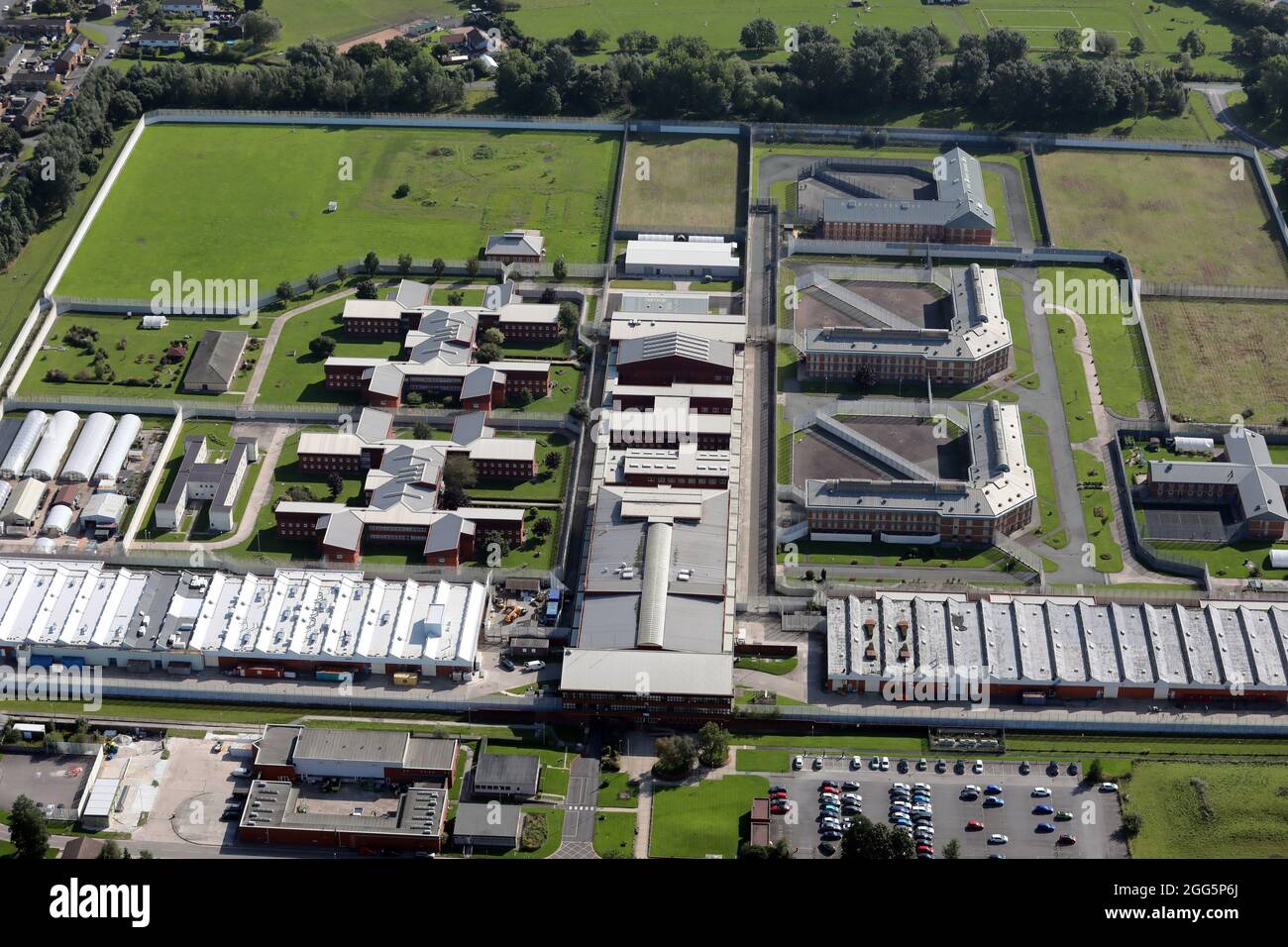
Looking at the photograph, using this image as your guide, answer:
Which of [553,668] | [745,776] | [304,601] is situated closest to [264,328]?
[304,601]

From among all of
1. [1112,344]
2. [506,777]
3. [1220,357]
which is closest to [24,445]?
[506,777]

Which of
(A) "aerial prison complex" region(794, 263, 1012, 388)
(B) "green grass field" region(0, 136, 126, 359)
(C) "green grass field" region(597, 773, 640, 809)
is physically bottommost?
(C) "green grass field" region(597, 773, 640, 809)

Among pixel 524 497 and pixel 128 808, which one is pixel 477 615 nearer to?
pixel 524 497

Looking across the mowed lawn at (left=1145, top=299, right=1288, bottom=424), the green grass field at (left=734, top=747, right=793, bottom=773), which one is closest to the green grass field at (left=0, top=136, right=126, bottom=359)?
the green grass field at (left=734, top=747, right=793, bottom=773)

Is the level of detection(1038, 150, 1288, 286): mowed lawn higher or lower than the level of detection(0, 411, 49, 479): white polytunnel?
higher

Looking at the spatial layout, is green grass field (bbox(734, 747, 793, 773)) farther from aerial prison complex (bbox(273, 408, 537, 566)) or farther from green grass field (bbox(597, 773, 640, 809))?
aerial prison complex (bbox(273, 408, 537, 566))
